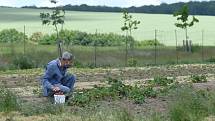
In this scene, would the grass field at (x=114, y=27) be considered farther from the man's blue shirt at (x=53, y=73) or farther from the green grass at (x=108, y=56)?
the man's blue shirt at (x=53, y=73)

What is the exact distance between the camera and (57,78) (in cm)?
1184

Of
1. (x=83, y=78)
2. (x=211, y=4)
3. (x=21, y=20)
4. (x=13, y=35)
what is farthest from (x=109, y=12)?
(x=83, y=78)

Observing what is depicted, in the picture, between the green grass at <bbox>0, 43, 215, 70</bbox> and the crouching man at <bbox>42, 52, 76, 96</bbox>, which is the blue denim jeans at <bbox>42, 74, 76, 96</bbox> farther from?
the green grass at <bbox>0, 43, 215, 70</bbox>

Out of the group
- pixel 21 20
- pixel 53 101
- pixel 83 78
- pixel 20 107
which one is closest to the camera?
pixel 20 107

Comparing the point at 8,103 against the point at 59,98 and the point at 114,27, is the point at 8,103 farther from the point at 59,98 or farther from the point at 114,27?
the point at 114,27

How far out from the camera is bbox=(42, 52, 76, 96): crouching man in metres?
11.5

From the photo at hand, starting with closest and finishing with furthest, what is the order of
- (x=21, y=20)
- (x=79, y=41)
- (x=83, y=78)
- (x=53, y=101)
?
(x=53, y=101), (x=83, y=78), (x=79, y=41), (x=21, y=20)

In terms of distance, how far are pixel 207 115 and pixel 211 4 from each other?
72129 mm

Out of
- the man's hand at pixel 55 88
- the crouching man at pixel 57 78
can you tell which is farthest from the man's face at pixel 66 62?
the man's hand at pixel 55 88

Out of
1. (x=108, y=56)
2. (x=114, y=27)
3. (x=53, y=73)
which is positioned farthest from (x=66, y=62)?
(x=114, y=27)

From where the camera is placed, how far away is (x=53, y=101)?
11.7 meters

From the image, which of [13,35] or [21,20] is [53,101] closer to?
[13,35]

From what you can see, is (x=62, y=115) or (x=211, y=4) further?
(x=211, y=4)

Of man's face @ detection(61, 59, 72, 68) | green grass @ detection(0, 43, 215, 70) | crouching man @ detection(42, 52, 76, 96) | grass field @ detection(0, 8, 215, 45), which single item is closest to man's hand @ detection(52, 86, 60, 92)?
crouching man @ detection(42, 52, 76, 96)
